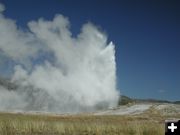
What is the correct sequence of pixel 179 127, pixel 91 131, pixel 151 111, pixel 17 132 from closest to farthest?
pixel 179 127 < pixel 17 132 < pixel 91 131 < pixel 151 111

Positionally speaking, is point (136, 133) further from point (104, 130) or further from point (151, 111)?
point (151, 111)

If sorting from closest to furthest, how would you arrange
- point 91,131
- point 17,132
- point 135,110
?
1. point 17,132
2. point 91,131
3. point 135,110

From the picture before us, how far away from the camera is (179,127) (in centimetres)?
1400

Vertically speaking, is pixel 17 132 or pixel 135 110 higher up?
pixel 135 110

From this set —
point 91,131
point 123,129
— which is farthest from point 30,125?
point 123,129

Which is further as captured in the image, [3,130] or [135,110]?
[135,110]

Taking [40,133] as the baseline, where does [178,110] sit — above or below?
above

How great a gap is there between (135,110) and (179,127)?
77.2m

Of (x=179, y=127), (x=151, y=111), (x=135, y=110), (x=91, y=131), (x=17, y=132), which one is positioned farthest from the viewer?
(x=135, y=110)

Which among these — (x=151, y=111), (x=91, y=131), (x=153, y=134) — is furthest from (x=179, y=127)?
(x=151, y=111)

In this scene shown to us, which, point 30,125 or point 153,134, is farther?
point 30,125

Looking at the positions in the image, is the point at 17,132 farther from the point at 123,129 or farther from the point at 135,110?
the point at 135,110

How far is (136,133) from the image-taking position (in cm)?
2802

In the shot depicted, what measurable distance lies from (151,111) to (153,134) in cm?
5750
